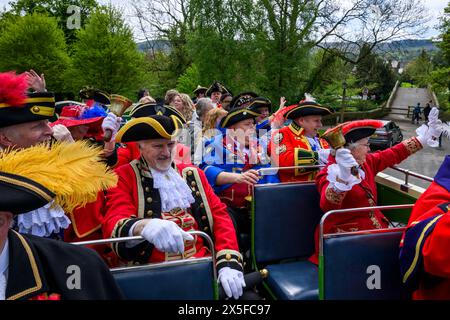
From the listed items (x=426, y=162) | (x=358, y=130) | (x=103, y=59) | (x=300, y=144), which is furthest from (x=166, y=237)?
(x=426, y=162)

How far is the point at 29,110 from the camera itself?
2.15 m

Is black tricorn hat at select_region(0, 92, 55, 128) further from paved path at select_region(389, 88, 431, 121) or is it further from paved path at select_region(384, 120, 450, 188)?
paved path at select_region(389, 88, 431, 121)

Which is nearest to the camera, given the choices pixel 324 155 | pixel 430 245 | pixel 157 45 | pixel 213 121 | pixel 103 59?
pixel 430 245

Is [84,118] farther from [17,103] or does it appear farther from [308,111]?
[308,111]

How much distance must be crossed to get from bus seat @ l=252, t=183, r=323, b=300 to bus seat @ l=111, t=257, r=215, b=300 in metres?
1.13

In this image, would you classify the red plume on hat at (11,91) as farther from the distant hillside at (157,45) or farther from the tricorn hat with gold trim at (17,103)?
the distant hillside at (157,45)

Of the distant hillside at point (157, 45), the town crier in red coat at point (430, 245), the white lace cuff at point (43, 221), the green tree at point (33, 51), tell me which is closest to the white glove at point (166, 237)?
the white lace cuff at point (43, 221)

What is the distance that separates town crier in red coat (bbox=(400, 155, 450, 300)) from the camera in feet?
5.53

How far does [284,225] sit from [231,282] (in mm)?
1157

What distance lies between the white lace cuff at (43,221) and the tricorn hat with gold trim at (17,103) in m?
0.51

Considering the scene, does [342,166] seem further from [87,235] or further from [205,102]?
[205,102]

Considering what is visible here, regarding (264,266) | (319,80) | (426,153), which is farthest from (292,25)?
(264,266)

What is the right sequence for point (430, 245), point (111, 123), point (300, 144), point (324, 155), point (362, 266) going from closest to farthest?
1. point (430, 245)
2. point (362, 266)
3. point (111, 123)
4. point (324, 155)
5. point (300, 144)

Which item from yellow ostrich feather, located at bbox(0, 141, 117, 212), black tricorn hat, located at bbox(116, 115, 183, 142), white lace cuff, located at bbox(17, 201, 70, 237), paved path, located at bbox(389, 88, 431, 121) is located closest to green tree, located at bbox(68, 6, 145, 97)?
black tricorn hat, located at bbox(116, 115, 183, 142)
